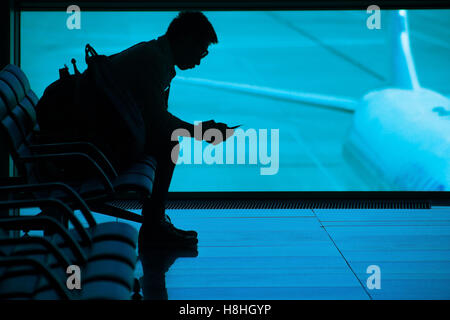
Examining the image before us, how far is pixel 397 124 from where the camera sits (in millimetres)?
5496

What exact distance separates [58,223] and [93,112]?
3.16 ft

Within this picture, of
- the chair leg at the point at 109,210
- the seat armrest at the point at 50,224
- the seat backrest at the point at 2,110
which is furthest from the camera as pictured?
the chair leg at the point at 109,210

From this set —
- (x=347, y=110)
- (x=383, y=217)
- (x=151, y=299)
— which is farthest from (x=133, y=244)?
(x=347, y=110)

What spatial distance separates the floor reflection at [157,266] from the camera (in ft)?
7.93

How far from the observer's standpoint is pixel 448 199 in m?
3.94

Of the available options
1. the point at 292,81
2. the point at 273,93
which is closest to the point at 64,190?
the point at 273,93

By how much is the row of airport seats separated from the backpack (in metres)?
0.07

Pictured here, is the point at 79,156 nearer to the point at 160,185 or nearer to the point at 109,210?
the point at 109,210

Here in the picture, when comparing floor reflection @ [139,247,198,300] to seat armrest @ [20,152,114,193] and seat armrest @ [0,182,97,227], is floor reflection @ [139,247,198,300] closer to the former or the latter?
seat armrest @ [20,152,114,193]

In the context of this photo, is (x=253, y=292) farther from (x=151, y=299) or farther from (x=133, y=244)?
(x=133, y=244)

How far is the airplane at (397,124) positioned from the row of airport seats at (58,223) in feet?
6.77
